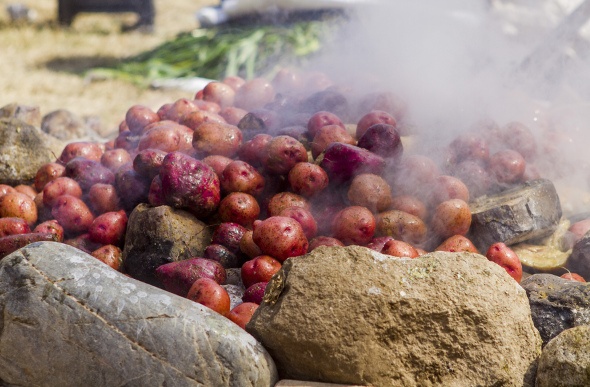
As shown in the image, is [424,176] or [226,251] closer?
[226,251]

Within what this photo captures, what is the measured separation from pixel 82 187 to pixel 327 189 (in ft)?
4.74

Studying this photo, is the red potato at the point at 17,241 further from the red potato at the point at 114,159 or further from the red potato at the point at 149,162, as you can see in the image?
the red potato at the point at 114,159

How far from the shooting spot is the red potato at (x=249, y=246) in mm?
3031

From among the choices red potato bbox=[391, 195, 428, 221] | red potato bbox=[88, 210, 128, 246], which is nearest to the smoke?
red potato bbox=[391, 195, 428, 221]

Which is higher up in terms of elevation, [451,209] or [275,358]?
[451,209]

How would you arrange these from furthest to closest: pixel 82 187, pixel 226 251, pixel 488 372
→ pixel 82 187
pixel 226 251
pixel 488 372

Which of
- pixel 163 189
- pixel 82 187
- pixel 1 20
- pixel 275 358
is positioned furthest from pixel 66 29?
pixel 275 358

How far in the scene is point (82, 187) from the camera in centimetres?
368

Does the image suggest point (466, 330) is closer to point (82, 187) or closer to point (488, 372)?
point (488, 372)

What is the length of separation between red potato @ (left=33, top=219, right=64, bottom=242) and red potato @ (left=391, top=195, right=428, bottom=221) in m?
1.79

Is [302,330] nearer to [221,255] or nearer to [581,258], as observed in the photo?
[221,255]

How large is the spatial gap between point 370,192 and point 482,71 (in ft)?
8.53

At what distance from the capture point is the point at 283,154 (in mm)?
3281

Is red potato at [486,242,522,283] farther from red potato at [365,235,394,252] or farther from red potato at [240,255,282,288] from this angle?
red potato at [240,255,282,288]
